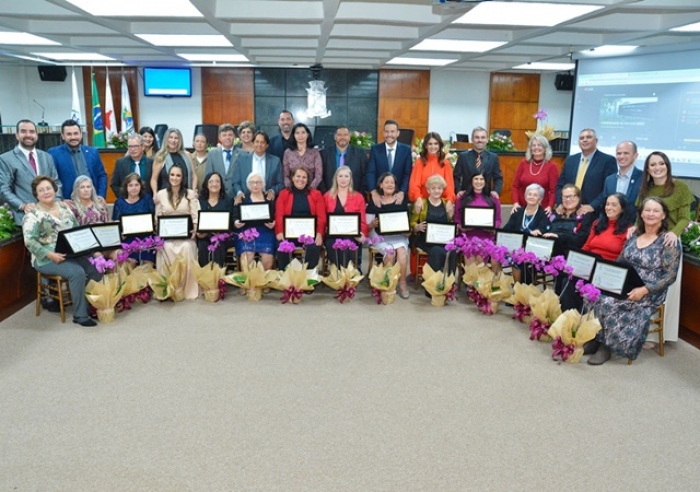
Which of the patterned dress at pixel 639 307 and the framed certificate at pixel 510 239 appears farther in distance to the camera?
the framed certificate at pixel 510 239

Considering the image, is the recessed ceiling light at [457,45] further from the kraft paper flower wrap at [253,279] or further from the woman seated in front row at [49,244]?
the woman seated in front row at [49,244]

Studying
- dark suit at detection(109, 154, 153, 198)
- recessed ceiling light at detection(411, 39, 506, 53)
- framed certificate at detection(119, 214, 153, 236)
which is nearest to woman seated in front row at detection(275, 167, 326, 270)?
framed certificate at detection(119, 214, 153, 236)

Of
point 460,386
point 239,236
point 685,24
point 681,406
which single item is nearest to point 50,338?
point 239,236

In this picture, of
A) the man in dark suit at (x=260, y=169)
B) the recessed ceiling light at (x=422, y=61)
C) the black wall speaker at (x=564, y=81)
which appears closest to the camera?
the man in dark suit at (x=260, y=169)

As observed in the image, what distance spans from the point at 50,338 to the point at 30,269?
4.11 ft

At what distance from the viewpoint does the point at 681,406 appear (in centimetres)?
341

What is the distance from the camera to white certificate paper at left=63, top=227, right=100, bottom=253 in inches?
181

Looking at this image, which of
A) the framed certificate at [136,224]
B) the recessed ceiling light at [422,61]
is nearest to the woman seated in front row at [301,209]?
the framed certificate at [136,224]

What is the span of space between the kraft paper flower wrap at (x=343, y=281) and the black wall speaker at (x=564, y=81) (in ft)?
35.5

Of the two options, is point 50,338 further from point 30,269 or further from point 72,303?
point 30,269

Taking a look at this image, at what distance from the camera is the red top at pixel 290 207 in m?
5.47

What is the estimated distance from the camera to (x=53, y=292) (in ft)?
15.9

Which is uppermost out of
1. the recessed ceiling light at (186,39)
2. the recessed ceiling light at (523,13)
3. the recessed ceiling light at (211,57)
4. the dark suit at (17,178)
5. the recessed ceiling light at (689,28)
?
the recessed ceiling light at (211,57)

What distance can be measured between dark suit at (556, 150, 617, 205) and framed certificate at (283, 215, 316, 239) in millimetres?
2464
